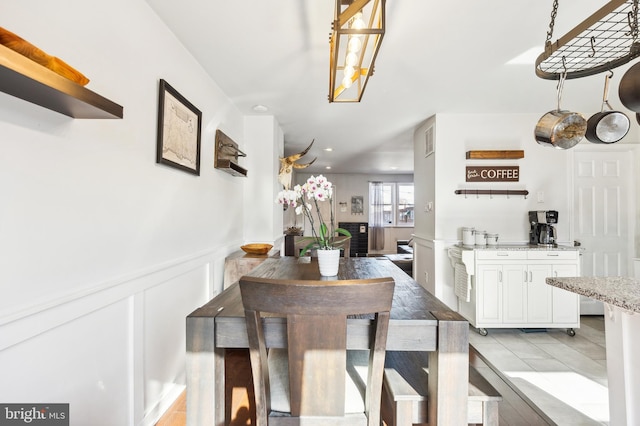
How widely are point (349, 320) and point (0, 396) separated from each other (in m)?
1.11

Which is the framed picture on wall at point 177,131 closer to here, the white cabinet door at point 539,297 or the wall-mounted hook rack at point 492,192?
the wall-mounted hook rack at point 492,192

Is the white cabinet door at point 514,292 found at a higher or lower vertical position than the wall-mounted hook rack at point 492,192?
lower

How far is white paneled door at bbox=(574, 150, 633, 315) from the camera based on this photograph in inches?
143

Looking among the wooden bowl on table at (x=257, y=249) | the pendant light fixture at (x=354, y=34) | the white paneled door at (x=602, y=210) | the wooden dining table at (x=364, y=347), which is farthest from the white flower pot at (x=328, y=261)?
the white paneled door at (x=602, y=210)

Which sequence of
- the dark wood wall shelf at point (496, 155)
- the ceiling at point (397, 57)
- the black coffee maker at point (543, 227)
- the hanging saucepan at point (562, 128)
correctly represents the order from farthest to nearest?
the dark wood wall shelf at point (496, 155) → the black coffee maker at point (543, 227) → the hanging saucepan at point (562, 128) → the ceiling at point (397, 57)

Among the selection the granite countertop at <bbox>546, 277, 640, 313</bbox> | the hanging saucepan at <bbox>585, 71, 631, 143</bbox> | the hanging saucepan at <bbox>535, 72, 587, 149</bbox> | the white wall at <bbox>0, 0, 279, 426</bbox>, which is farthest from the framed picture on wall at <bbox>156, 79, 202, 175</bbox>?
the hanging saucepan at <bbox>585, 71, 631, 143</bbox>

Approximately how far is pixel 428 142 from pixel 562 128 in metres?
2.06

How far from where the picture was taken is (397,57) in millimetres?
2246

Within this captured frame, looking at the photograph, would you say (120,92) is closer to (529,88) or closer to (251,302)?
(251,302)

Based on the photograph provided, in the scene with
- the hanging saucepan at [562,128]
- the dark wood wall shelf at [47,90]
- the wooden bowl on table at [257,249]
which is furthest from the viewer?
the wooden bowl on table at [257,249]

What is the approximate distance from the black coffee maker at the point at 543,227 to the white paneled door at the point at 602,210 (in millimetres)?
520

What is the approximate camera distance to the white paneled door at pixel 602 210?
364 cm

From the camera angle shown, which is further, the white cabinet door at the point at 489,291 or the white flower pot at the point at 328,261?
the white cabinet door at the point at 489,291

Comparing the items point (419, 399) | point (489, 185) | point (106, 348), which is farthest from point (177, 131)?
point (489, 185)
